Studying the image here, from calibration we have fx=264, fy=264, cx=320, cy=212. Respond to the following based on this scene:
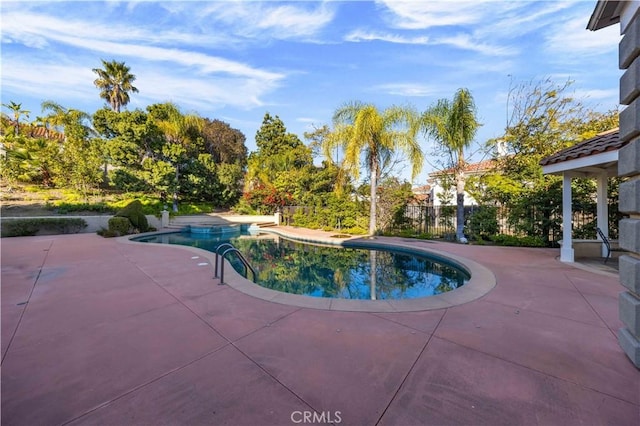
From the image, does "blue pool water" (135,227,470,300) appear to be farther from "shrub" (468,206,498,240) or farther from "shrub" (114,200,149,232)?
"shrub" (114,200,149,232)

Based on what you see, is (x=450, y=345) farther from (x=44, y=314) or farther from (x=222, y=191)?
(x=222, y=191)

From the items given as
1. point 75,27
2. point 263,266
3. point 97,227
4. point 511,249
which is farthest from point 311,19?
point 97,227

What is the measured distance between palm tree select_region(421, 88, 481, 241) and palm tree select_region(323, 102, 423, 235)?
79 cm

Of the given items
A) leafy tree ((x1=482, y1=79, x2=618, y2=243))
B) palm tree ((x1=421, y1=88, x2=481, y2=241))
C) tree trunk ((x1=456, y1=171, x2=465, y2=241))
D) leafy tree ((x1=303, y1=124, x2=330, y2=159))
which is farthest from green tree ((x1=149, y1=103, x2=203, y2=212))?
leafy tree ((x1=482, y1=79, x2=618, y2=243))

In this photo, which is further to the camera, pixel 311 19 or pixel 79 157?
pixel 79 157

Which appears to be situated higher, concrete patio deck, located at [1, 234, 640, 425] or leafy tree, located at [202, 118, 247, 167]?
leafy tree, located at [202, 118, 247, 167]

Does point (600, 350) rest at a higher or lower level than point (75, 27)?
lower

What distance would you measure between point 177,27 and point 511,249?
12.8 metres

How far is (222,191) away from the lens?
24000 millimetres

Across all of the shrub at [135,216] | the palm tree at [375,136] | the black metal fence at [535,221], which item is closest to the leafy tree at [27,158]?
the shrub at [135,216]

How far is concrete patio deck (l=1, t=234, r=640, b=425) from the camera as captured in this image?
1.93 m

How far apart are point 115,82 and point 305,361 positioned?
28.2 metres

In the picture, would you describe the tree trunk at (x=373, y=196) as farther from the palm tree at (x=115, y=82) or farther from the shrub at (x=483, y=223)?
the palm tree at (x=115, y=82)

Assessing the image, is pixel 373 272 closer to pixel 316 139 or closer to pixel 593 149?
pixel 593 149
